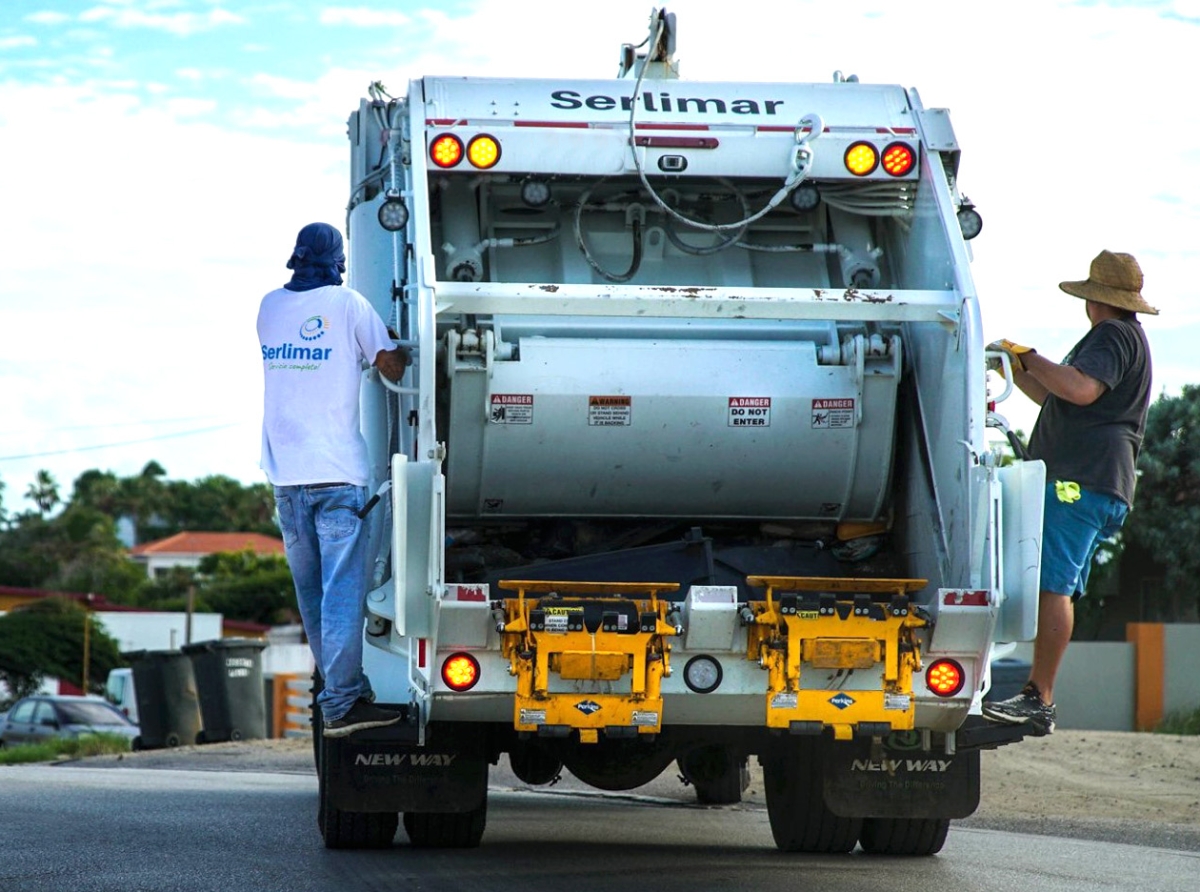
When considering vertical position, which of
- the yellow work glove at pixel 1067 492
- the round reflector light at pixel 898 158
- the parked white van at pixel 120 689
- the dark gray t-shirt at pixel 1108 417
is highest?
the round reflector light at pixel 898 158

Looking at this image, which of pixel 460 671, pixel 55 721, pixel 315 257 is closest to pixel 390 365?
pixel 315 257

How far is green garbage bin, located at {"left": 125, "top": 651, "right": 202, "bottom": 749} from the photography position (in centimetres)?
2012

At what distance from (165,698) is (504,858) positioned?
1423cm

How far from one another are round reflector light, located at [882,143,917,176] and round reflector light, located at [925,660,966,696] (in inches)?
71.4

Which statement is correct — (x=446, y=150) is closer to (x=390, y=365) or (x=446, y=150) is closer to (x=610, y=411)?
(x=390, y=365)

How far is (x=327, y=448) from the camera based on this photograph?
5.96 m

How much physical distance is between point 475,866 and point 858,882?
132 centimetres

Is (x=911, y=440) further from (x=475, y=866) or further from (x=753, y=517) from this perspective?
(x=475, y=866)

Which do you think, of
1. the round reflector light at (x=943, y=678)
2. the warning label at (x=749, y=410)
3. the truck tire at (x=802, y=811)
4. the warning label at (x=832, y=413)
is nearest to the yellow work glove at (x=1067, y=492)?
the warning label at (x=832, y=413)

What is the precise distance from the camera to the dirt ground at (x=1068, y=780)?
9242 millimetres

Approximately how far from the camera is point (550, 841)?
770 cm

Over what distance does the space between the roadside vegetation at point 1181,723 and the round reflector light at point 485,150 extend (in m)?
15.4

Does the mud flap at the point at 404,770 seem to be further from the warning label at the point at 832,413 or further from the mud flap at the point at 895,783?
the warning label at the point at 832,413

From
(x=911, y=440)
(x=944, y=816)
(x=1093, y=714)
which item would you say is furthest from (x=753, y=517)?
(x=1093, y=714)
